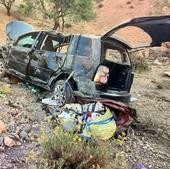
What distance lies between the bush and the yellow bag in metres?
1.25

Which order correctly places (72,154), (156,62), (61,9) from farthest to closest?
1. (61,9)
2. (156,62)
3. (72,154)

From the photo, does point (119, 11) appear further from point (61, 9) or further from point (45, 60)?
point (45, 60)

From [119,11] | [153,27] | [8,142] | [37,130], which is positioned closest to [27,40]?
[153,27]

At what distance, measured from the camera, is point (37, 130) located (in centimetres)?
797

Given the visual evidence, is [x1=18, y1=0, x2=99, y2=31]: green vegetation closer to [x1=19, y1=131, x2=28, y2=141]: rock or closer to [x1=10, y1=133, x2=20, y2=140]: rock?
[x1=19, y1=131, x2=28, y2=141]: rock

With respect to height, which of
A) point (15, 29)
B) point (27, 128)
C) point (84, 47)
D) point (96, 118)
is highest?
→ point (15, 29)

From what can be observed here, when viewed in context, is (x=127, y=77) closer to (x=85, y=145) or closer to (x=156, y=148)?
(x=156, y=148)

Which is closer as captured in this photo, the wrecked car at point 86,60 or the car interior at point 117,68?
the wrecked car at point 86,60

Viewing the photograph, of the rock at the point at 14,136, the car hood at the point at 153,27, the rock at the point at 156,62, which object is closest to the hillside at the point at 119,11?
the rock at the point at 156,62

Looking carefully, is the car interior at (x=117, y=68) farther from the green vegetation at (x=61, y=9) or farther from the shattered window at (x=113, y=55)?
the green vegetation at (x=61, y=9)

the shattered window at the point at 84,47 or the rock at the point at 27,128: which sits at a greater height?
the shattered window at the point at 84,47

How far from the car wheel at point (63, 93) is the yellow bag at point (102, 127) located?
63.8 inches

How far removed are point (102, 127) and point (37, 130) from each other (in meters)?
1.09

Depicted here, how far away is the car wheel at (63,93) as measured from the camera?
961cm
